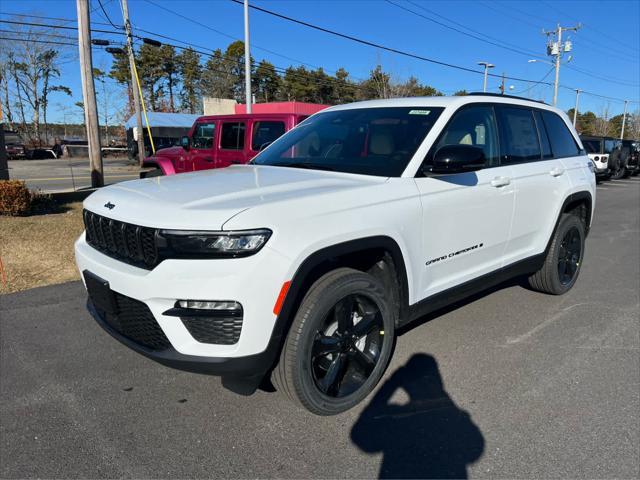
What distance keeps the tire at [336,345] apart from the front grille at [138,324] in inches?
25.7

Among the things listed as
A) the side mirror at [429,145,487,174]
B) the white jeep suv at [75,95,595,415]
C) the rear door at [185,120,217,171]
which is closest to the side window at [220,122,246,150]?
the rear door at [185,120,217,171]

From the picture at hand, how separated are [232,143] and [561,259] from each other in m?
6.63

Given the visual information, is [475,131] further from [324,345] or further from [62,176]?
[62,176]

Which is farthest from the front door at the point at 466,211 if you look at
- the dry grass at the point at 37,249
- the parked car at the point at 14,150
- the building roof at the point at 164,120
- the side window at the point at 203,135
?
the parked car at the point at 14,150

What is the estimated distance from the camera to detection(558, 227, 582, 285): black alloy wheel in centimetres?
496

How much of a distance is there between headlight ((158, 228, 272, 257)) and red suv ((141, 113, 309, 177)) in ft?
19.8

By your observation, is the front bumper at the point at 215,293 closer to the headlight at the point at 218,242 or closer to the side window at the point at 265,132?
the headlight at the point at 218,242

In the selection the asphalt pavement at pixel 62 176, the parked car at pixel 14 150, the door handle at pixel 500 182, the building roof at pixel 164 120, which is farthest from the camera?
the parked car at pixel 14 150

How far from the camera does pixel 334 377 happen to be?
2.88 meters

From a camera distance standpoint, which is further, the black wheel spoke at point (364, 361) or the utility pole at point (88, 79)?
the utility pole at point (88, 79)

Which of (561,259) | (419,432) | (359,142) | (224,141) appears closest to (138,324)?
(419,432)

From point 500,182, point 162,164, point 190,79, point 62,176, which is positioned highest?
point 190,79

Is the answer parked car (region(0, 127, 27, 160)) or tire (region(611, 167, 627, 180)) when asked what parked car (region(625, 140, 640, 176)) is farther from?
parked car (region(0, 127, 27, 160))

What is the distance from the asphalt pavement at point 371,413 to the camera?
246 centimetres
